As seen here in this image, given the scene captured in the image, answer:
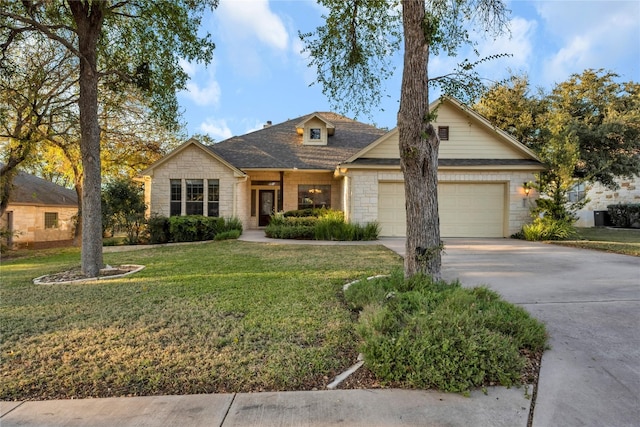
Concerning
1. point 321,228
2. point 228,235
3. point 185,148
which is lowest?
point 228,235

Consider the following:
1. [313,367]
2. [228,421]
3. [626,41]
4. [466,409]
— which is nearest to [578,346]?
[466,409]

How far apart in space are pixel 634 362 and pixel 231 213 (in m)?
14.0

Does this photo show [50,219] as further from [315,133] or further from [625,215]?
[625,215]

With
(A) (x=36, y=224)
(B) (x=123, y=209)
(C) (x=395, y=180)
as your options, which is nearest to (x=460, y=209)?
(C) (x=395, y=180)

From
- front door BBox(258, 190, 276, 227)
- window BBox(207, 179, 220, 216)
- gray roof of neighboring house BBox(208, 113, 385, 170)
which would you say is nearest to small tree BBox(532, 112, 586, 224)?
gray roof of neighboring house BBox(208, 113, 385, 170)

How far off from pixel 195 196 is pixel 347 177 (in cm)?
709

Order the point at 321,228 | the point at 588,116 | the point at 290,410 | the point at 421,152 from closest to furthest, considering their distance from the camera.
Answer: the point at 290,410 → the point at 421,152 → the point at 321,228 → the point at 588,116

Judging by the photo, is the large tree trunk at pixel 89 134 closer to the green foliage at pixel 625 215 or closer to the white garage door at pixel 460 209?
the white garage door at pixel 460 209

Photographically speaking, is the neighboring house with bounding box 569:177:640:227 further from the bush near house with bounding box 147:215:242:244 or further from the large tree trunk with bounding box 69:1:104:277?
the large tree trunk with bounding box 69:1:104:277

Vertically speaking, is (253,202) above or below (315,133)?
below

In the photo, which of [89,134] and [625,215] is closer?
[89,134]

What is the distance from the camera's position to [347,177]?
1395cm

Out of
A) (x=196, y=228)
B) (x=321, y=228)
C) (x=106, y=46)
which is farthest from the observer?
(x=196, y=228)

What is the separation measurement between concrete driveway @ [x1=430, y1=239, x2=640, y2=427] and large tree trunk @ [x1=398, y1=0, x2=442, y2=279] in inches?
59.8
